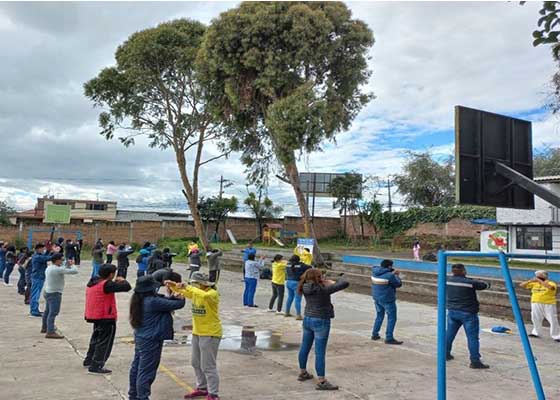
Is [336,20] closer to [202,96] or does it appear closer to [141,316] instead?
[202,96]

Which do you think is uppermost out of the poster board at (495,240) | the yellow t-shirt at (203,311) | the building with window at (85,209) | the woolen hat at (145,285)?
the building with window at (85,209)

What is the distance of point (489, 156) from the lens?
548 centimetres

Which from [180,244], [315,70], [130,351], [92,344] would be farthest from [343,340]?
[180,244]

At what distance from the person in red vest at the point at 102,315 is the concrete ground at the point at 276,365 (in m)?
0.25

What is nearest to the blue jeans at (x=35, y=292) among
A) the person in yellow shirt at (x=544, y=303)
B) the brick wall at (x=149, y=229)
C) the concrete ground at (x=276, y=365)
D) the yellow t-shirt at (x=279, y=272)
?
the concrete ground at (x=276, y=365)

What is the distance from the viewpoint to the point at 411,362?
7.81 m

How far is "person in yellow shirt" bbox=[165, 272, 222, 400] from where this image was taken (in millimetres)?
5695

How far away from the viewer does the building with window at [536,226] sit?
2376cm

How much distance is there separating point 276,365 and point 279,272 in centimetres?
518

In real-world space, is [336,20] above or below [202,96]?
above

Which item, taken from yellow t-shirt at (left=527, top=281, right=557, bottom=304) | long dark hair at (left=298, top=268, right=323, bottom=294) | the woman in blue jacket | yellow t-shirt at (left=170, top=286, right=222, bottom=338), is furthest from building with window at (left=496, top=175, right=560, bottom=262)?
the woman in blue jacket

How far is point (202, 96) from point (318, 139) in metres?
9.36

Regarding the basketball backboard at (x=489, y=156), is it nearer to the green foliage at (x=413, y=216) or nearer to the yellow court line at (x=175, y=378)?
the yellow court line at (x=175, y=378)

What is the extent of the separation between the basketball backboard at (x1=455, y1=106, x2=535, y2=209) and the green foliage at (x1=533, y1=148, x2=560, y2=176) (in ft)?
121
